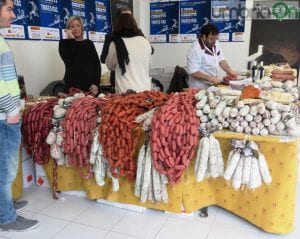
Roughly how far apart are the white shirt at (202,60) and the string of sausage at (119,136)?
147 centimetres

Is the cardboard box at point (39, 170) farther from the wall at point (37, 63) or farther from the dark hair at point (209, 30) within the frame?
the dark hair at point (209, 30)

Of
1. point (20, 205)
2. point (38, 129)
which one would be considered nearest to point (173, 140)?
point (38, 129)

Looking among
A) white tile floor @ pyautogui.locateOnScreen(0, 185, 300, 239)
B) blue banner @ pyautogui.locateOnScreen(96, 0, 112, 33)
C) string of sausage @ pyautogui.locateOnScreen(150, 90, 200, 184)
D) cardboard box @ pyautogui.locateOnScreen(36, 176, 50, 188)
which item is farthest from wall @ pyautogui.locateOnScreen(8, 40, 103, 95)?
string of sausage @ pyautogui.locateOnScreen(150, 90, 200, 184)

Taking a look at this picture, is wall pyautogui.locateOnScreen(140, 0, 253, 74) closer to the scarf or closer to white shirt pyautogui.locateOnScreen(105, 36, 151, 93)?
white shirt pyautogui.locateOnScreen(105, 36, 151, 93)

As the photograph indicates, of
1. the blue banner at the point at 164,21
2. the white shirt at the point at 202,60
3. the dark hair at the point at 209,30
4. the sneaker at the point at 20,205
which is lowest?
the sneaker at the point at 20,205

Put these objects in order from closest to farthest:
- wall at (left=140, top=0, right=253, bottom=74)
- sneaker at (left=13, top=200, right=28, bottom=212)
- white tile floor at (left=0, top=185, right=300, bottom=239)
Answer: white tile floor at (left=0, top=185, right=300, bottom=239), sneaker at (left=13, top=200, right=28, bottom=212), wall at (left=140, top=0, right=253, bottom=74)

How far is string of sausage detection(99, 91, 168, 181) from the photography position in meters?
2.06

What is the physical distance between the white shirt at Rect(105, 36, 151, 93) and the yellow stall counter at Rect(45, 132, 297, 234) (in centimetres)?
88

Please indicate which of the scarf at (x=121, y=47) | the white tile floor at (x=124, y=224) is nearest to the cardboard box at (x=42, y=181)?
the white tile floor at (x=124, y=224)

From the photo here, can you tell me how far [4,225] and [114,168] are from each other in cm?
81

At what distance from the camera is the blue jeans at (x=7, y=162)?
1896mm

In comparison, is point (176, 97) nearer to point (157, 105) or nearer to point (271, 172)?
point (157, 105)

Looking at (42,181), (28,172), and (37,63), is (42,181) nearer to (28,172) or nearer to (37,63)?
(28,172)

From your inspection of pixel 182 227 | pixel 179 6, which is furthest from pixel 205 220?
Result: pixel 179 6
